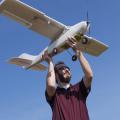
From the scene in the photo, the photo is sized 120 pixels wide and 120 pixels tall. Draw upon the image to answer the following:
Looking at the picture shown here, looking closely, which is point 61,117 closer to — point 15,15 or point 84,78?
point 84,78

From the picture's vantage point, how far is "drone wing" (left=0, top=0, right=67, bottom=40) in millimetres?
17828

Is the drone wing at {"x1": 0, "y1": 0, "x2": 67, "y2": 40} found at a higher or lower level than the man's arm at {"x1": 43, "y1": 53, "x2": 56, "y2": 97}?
higher

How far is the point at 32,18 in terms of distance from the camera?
61.6ft

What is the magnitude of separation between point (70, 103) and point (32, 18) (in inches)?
566

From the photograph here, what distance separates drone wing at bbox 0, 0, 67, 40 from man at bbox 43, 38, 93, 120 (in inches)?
510

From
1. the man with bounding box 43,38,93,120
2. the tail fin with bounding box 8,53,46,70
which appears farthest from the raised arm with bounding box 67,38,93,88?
the tail fin with bounding box 8,53,46,70

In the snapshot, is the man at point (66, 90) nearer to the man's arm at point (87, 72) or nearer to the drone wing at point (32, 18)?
the man's arm at point (87, 72)

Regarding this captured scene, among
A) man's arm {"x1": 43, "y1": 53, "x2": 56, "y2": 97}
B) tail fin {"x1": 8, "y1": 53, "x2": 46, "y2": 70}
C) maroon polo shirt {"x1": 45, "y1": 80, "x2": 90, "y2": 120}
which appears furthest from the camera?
tail fin {"x1": 8, "y1": 53, "x2": 46, "y2": 70}

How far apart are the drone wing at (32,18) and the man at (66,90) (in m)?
13.0

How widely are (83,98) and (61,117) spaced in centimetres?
35

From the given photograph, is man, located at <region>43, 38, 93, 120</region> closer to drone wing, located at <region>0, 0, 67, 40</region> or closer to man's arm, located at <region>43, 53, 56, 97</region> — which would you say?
man's arm, located at <region>43, 53, 56, 97</region>

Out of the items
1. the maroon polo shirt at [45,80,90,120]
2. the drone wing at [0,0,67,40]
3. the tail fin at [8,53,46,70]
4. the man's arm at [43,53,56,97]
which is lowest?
the maroon polo shirt at [45,80,90,120]

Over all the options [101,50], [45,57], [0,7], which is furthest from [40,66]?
[45,57]

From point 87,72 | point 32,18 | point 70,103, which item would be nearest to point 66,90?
point 70,103
